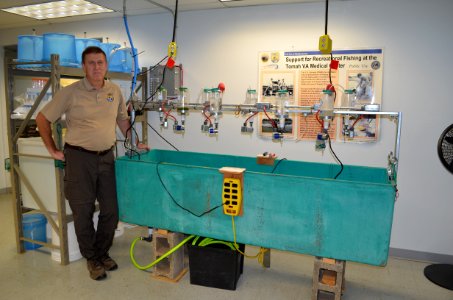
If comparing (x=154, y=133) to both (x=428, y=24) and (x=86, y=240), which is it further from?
(x=428, y=24)

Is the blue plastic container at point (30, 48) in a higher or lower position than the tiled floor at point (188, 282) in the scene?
higher

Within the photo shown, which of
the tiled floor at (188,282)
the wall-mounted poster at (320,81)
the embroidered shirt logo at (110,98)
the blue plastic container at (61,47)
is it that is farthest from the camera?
the wall-mounted poster at (320,81)

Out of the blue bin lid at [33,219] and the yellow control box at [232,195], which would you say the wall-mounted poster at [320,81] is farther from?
the blue bin lid at [33,219]

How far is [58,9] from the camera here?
12.0 ft

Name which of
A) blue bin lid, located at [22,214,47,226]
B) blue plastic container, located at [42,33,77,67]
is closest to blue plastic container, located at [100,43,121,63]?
blue plastic container, located at [42,33,77,67]

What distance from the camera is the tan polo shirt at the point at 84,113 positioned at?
257 centimetres

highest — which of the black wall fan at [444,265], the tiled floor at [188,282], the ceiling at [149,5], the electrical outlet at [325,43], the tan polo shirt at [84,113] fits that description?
the ceiling at [149,5]

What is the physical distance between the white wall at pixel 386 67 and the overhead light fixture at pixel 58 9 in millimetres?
969

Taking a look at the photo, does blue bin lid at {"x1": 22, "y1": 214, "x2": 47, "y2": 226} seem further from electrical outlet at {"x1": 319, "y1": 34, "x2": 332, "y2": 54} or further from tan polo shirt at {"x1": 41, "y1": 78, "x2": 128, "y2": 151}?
electrical outlet at {"x1": 319, "y1": 34, "x2": 332, "y2": 54}

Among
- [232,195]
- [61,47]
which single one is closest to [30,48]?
[61,47]

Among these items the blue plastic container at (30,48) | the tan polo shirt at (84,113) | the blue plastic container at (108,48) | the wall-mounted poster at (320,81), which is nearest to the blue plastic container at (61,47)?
the blue plastic container at (30,48)

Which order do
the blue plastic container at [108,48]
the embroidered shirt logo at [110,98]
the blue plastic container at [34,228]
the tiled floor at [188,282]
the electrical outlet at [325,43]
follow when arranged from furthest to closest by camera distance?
the blue plastic container at [108,48] < the blue plastic container at [34,228] < the embroidered shirt logo at [110,98] < the tiled floor at [188,282] < the electrical outlet at [325,43]

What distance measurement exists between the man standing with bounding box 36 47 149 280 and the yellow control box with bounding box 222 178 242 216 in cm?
102

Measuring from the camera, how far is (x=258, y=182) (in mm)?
2232
